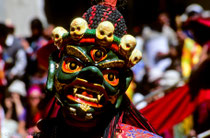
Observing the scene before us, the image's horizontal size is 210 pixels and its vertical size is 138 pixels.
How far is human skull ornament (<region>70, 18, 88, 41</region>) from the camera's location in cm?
330

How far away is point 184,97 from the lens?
5.37 meters

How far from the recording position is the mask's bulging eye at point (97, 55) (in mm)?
3320

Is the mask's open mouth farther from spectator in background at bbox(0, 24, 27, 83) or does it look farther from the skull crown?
spectator in background at bbox(0, 24, 27, 83)

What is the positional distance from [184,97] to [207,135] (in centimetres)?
55

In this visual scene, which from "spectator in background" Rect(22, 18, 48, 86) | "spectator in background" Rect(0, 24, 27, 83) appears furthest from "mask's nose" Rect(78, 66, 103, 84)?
"spectator in background" Rect(0, 24, 27, 83)

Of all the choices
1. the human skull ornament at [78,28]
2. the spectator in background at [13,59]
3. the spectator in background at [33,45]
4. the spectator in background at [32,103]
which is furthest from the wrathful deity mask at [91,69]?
the spectator in background at [13,59]

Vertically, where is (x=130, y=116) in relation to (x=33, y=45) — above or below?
below

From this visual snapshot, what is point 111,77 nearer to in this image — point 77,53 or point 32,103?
point 77,53

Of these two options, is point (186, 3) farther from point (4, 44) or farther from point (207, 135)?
point (207, 135)

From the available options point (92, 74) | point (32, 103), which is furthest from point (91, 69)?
point (32, 103)

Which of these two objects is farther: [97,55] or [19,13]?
[19,13]

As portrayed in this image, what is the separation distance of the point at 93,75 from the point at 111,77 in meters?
0.16

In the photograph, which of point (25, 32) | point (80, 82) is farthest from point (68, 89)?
point (25, 32)

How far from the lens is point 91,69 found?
3246 millimetres
